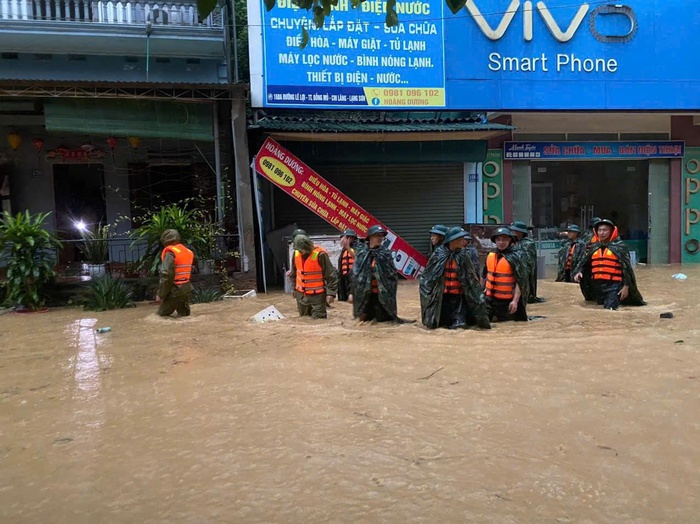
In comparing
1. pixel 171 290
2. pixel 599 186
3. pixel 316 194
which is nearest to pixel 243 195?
pixel 316 194

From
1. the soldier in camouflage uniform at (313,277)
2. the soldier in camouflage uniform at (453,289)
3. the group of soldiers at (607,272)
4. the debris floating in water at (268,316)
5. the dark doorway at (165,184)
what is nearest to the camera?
the soldier in camouflage uniform at (453,289)

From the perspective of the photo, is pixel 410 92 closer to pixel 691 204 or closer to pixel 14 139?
pixel 14 139

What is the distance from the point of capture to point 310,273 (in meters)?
8.29

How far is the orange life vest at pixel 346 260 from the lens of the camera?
9.63 metres

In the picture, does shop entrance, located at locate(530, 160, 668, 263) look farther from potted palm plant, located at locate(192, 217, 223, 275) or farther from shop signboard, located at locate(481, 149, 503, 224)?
potted palm plant, located at locate(192, 217, 223, 275)

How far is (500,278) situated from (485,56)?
808cm

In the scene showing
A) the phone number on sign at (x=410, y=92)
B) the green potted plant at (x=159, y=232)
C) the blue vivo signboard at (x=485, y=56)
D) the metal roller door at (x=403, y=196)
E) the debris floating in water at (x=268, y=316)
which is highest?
the blue vivo signboard at (x=485, y=56)

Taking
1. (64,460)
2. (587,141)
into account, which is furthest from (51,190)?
(587,141)

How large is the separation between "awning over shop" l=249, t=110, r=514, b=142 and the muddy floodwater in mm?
5921

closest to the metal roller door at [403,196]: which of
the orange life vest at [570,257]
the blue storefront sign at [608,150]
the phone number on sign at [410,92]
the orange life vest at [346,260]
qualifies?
the phone number on sign at [410,92]

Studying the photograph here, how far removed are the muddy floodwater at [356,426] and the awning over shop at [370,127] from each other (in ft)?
19.4

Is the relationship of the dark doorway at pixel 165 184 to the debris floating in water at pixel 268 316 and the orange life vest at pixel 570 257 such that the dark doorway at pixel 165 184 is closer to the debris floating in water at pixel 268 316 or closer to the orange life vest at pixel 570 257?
the debris floating in water at pixel 268 316

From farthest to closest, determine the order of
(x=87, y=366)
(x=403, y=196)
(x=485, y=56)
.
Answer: (x=403, y=196) → (x=485, y=56) → (x=87, y=366)

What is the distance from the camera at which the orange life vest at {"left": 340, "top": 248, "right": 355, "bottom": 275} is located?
9633mm
